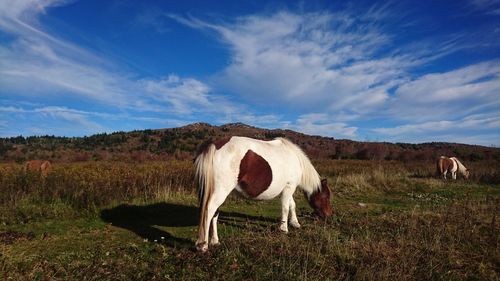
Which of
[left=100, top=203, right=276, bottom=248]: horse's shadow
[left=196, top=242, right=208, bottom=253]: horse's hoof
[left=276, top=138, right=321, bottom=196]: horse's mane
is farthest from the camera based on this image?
[left=100, top=203, right=276, bottom=248]: horse's shadow

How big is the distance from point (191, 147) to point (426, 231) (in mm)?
37977

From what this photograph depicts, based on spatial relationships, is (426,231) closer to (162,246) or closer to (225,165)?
(225,165)

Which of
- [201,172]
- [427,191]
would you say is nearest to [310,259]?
[201,172]

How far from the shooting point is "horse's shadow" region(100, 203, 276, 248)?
355 inches

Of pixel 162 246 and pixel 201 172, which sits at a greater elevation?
pixel 201 172

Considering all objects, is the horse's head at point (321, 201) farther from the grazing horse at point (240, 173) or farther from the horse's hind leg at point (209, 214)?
the horse's hind leg at point (209, 214)

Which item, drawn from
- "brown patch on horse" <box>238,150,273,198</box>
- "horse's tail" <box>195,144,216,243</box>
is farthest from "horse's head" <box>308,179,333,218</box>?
"horse's tail" <box>195,144,216,243</box>

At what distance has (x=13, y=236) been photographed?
26.7 feet

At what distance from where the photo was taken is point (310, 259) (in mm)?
5883

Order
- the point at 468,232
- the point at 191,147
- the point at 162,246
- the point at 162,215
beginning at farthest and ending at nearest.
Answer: the point at 191,147 → the point at 162,215 → the point at 468,232 → the point at 162,246

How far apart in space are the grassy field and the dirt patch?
3 cm

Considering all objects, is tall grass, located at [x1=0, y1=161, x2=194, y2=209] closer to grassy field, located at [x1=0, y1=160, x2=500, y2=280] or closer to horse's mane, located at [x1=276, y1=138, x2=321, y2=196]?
grassy field, located at [x1=0, y1=160, x2=500, y2=280]

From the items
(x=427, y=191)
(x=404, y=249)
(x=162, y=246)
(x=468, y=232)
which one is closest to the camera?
Answer: (x=404, y=249)

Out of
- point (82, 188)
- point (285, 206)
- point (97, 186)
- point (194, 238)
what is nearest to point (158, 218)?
point (194, 238)
